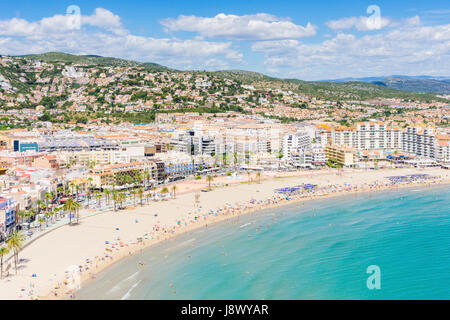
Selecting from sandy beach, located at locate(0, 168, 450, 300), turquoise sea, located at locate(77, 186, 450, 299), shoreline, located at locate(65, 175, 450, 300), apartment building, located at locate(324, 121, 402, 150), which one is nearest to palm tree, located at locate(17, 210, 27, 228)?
sandy beach, located at locate(0, 168, 450, 300)

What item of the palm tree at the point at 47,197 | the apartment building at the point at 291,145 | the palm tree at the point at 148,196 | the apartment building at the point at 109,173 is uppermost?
the apartment building at the point at 291,145

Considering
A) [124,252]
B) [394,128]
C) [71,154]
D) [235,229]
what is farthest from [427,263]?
[394,128]

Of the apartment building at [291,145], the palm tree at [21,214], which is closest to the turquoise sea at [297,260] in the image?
the palm tree at [21,214]

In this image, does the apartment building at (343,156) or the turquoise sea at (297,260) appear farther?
the apartment building at (343,156)

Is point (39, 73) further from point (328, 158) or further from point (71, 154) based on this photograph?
point (328, 158)

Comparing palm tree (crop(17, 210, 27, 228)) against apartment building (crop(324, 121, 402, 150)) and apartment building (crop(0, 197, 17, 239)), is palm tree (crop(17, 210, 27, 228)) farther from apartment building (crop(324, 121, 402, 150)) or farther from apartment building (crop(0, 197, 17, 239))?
apartment building (crop(324, 121, 402, 150))

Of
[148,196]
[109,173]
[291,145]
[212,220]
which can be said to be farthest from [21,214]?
[291,145]

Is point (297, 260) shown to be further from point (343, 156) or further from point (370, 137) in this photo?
point (370, 137)

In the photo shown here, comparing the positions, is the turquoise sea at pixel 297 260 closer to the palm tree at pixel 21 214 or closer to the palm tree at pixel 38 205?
the palm tree at pixel 21 214

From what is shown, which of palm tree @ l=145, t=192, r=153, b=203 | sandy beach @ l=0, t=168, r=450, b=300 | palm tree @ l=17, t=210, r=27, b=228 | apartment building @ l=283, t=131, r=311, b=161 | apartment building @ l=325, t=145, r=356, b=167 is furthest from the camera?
apartment building @ l=283, t=131, r=311, b=161
